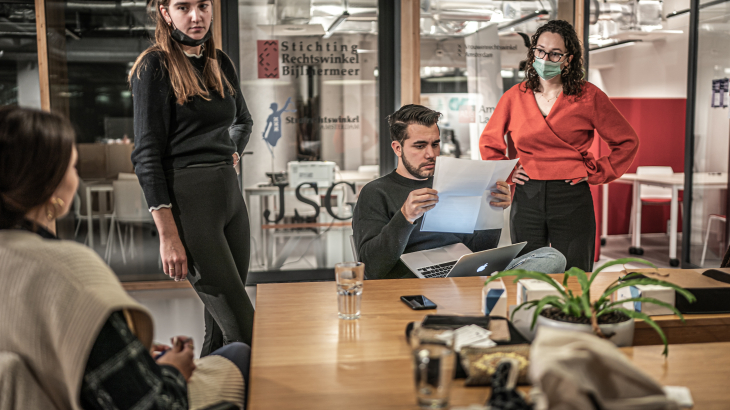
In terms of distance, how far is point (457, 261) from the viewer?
1819 millimetres

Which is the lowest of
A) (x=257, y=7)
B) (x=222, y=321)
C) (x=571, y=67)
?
(x=222, y=321)

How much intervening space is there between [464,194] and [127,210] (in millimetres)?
3359

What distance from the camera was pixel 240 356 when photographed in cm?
139

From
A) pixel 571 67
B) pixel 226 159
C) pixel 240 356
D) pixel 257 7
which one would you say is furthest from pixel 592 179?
pixel 257 7

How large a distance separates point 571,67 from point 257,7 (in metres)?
2.63

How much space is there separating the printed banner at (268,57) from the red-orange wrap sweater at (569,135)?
2227mm

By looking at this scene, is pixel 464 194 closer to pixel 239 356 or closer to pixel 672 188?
pixel 239 356

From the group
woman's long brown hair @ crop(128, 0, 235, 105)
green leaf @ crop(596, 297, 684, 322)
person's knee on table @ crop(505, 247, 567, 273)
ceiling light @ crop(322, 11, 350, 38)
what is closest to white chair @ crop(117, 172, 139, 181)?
ceiling light @ crop(322, 11, 350, 38)

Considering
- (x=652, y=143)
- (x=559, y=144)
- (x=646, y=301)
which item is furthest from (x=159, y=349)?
(x=652, y=143)

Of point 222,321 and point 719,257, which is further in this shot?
point 719,257

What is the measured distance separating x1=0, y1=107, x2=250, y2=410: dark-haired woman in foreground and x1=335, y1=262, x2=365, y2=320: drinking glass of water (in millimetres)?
484

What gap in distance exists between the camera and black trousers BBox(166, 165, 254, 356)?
6.40ft

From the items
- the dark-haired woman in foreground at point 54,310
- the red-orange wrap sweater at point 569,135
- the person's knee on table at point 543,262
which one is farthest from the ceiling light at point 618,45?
the dark-haired woman in foreground at point 54,310

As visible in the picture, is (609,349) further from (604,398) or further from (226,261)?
(226,261)
